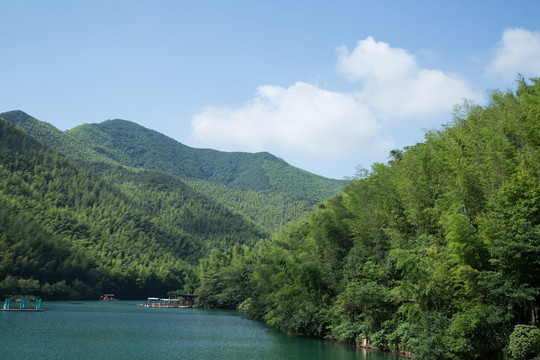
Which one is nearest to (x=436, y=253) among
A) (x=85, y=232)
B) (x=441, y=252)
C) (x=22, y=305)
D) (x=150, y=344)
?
(x=441, y=252)

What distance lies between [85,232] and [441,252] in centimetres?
10956

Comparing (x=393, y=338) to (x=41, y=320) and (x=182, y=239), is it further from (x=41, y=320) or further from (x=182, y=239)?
(x=182, y=239)

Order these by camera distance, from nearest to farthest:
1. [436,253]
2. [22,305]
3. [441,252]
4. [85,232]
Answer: [441,252], [436,253], [22,305], [85,232]

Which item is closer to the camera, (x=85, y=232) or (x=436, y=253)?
(x=436, y=253)

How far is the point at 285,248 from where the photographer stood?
57.7 meters

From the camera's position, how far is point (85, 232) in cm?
11812

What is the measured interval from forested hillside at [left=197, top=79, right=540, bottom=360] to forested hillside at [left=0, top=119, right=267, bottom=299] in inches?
2359

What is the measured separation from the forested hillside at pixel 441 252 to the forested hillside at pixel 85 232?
5993cm

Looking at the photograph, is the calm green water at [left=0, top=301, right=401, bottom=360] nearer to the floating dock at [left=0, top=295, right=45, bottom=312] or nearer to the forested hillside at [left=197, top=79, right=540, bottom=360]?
the forested hillside at [left=197, top=79, right=540, bottom=360]

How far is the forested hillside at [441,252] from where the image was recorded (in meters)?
21.2

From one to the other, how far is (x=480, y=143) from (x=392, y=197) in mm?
8451

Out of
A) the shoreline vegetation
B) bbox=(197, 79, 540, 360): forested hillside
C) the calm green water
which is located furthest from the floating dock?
bbox=(197, 79, 540, 360): forested hillside

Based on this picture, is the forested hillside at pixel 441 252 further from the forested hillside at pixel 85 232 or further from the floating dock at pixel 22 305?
the forested hillside at pixel 85 232

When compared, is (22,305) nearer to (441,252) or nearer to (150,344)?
(150,344)
